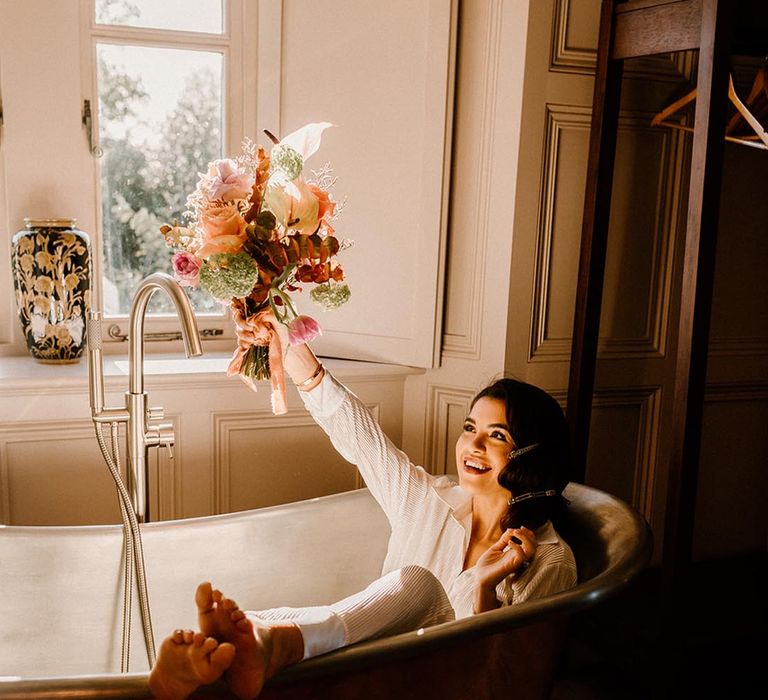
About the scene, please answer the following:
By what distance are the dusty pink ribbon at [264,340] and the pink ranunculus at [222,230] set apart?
0.45 ft

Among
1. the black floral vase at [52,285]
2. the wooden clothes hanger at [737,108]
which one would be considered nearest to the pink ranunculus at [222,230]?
the black floral vase at [52,285]

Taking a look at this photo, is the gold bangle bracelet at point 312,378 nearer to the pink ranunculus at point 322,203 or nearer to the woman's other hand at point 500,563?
the pink ranunculus at point 322,203

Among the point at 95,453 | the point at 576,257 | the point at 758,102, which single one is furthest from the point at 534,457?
the point at 758,102

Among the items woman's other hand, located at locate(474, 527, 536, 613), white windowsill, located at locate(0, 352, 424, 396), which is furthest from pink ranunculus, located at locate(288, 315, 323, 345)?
white windowsill, located at locate(0, 352, 424, 396)

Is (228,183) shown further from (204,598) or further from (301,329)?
(204,598)

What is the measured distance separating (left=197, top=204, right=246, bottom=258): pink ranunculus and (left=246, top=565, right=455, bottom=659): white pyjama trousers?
0.54 m

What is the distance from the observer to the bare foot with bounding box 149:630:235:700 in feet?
3.11

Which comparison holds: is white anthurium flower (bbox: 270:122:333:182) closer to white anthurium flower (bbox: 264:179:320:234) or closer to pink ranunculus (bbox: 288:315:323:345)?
white anthurium flower (bbox: 264:179:320:234)

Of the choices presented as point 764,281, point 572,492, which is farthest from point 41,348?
point 764,281

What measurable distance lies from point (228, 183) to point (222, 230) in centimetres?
8

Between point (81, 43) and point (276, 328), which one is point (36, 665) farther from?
point (81, 43)

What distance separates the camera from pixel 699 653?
210 centimetres

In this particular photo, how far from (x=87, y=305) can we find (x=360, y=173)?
74cm

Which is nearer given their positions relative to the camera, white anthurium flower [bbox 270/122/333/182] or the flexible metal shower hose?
white anthurium flower [bbox 270/122/333/182]
